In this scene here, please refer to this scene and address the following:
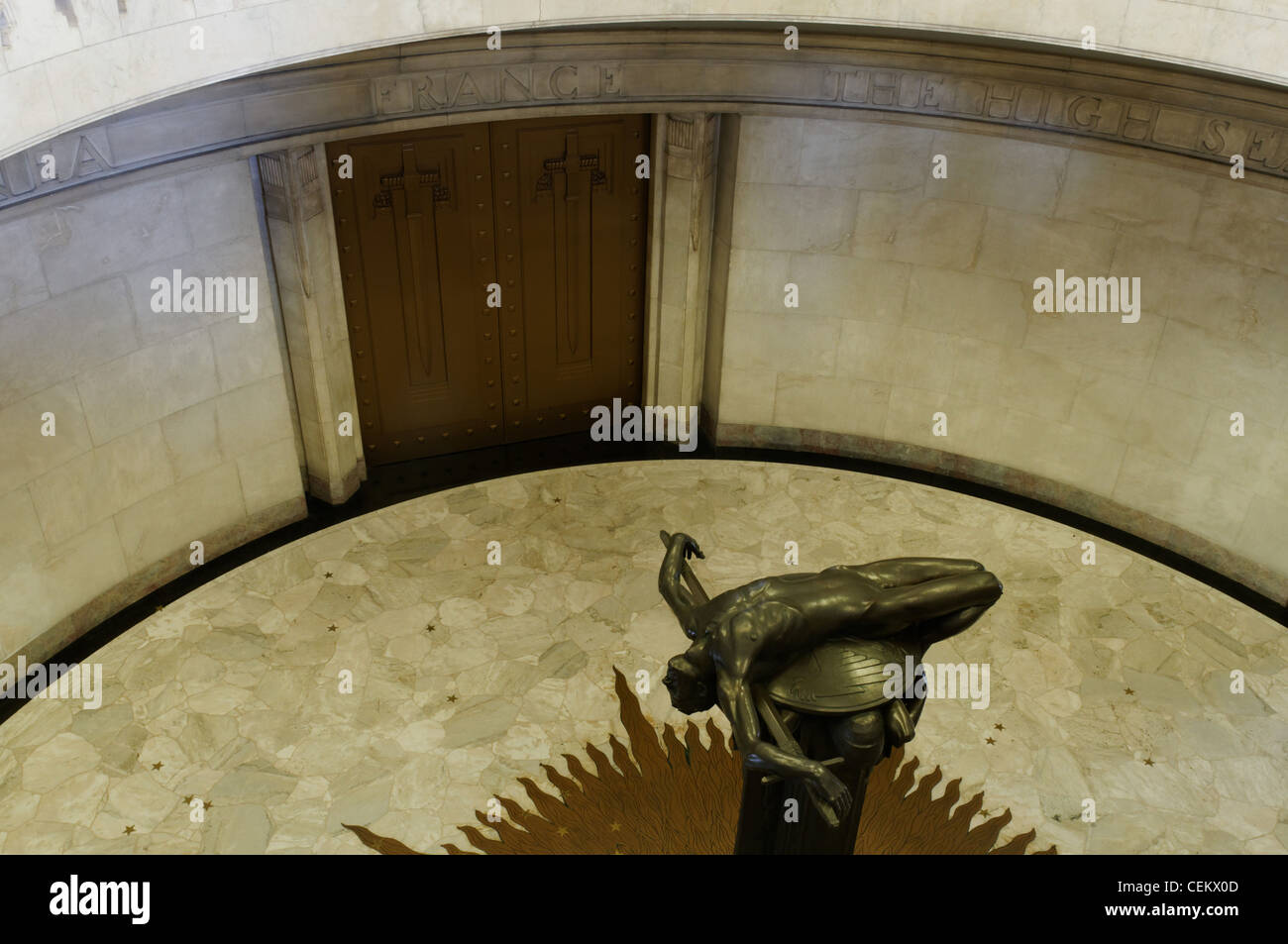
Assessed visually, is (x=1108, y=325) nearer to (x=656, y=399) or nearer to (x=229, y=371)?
(x=656, y=399)

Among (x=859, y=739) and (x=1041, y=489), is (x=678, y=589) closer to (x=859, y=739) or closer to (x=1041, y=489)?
(x=859, y=739)

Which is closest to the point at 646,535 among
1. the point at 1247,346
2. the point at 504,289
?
the point at 504,289

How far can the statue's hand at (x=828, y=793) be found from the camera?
3625 millimetres

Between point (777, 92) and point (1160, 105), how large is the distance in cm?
271

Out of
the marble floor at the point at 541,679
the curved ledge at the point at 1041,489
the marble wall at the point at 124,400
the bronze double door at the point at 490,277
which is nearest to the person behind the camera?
the marble floor at the point at 541,679

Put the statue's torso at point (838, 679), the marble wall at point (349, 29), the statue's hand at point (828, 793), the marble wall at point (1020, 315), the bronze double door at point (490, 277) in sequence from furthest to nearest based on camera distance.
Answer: the bronze double door at point (490, 277) → the marble wall at point (1020, 315) → the marble wall at point (349, 29) → the statue's torso at point (838, 679) → the statue's hand at point (828, 793)

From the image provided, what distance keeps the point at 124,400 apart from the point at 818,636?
19.1 feet

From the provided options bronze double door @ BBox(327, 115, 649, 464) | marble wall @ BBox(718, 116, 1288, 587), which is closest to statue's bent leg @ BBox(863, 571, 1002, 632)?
marble wall @ BBox(718, 116, 1288, 587)

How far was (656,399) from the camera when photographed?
34.7 ft

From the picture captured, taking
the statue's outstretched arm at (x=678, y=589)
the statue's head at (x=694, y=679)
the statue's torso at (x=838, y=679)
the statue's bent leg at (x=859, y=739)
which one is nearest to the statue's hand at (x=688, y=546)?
the statue's outstretched arm at (x=678, y=589)

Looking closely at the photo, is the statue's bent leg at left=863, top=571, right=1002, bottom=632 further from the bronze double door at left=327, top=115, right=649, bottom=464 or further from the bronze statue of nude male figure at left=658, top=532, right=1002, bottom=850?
the bronze double door at left=327, top=115, right=649, bottom=464

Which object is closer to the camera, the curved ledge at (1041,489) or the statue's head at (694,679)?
the statue's head at (694,679)

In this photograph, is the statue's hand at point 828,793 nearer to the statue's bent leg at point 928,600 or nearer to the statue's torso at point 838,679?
the statue's torso at point 838,679

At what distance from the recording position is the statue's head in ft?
13.3
